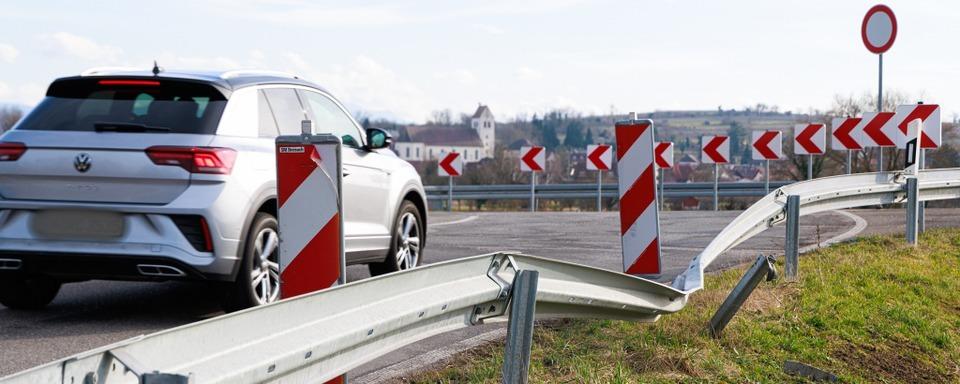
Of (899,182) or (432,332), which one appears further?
(899,182)

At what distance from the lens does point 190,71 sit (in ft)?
25.5

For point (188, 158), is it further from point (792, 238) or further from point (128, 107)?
point (792, 238)

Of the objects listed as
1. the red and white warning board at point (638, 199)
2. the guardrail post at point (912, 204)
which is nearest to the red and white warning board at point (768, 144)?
the guardrail post at point (912, 204)

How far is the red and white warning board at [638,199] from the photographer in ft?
22.0

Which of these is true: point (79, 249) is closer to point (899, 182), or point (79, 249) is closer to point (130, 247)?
point (130, 247)

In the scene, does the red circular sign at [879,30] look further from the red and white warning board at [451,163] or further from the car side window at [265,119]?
the red and white warning board at [451,163]

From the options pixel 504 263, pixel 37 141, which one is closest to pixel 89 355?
pixel 504 263

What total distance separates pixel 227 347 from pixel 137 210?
4446 millimetres

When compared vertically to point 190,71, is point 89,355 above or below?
below

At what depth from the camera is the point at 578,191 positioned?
99.0 feet

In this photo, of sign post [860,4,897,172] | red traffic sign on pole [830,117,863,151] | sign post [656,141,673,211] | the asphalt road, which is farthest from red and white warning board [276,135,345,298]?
sign post [656,141,673,211]

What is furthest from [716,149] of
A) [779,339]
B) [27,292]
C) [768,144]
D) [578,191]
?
[27,292]

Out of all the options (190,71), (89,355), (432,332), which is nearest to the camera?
(89,355)

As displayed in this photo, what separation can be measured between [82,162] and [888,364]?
479 centimetres
